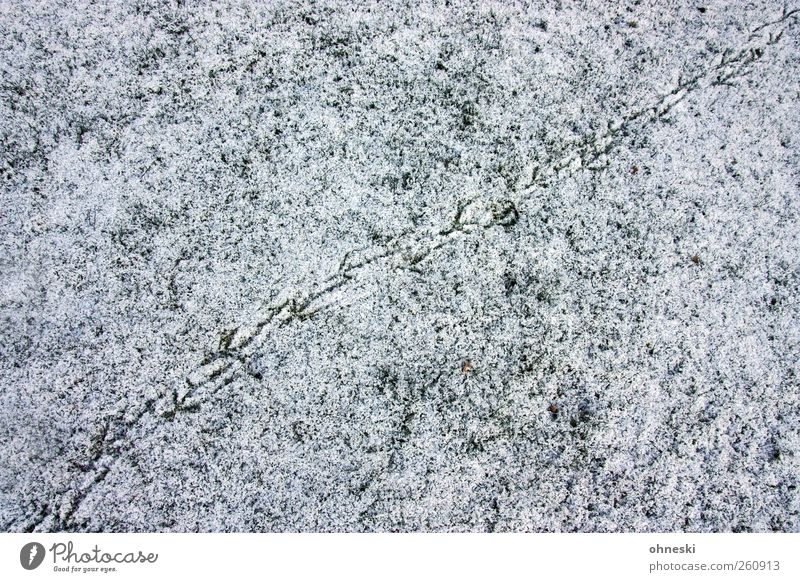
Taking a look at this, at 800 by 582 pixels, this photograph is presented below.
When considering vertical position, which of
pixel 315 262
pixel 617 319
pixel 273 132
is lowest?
pixel 617 319

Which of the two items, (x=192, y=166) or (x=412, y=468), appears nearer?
(x=412, y=468)

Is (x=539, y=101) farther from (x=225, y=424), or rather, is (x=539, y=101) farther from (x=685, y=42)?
(x=225, y=424)

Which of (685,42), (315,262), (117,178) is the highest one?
(685,42)

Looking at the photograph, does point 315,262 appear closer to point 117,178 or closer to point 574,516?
point 117,178

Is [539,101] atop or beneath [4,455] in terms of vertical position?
atop

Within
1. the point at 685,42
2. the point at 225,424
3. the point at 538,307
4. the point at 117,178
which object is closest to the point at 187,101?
the point at 117,178

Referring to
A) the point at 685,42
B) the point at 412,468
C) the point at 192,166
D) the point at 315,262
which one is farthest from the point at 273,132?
the point at 685,42
